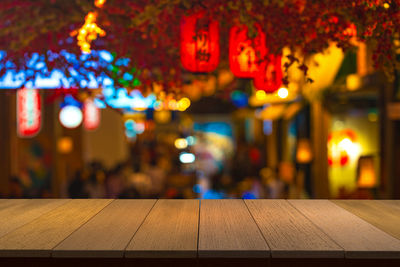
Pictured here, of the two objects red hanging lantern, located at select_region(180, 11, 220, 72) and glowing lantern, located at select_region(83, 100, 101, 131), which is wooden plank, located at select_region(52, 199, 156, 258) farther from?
glowing lantern, located at select_region(83, 100, 101, 131)

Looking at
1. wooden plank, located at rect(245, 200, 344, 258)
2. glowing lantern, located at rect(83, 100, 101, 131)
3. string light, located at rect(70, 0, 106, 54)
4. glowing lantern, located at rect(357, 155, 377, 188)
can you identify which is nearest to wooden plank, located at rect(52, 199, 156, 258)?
wooden plank, located at rect(245, 200, 344, 258)

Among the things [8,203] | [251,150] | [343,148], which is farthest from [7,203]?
[251,150]

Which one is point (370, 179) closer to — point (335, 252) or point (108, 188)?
point (108, 188)

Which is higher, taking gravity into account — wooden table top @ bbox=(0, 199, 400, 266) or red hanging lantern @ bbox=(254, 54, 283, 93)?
red hanging lantern @ bbox=(254, 54, 283, 93)

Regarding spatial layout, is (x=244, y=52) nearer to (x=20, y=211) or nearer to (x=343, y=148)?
(x=20, y=211)

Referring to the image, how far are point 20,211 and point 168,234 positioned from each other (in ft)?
4.14

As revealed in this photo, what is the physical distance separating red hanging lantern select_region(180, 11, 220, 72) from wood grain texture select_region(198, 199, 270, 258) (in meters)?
2.01

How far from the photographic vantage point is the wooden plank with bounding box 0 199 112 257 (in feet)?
7.23

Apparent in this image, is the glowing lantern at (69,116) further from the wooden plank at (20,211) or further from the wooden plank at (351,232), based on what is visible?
the wooden plank at (351,232)

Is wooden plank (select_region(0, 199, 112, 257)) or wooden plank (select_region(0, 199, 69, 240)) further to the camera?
wooden plank (select_region(0, 199, 69, 240))

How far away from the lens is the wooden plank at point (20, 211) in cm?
271

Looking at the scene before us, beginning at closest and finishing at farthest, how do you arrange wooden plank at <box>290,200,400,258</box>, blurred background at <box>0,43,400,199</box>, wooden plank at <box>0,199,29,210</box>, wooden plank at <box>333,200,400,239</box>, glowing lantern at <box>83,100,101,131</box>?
1. wooden plank at <box>290,200,400,258</box>
2. wooden plank at <box>333,200,400,239</box>
3. wooden plank at <box>0,199,29,210</box>
4. blurred background at <box>0,43,400,199</box>
5. glowing lantern at <box>83,100,101,131</box>

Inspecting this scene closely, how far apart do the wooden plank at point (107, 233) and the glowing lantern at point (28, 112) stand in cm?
937

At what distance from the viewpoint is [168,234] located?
8.06 feet
